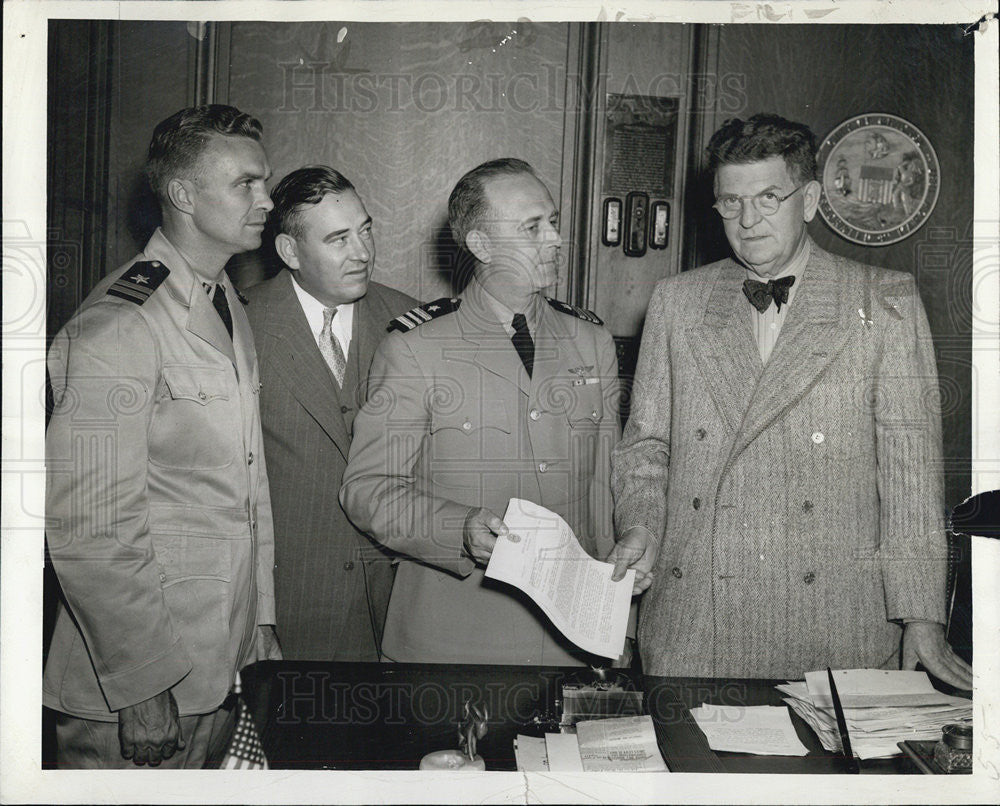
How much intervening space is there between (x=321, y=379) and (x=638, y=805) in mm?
1369

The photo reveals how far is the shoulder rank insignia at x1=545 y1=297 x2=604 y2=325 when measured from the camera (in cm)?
249

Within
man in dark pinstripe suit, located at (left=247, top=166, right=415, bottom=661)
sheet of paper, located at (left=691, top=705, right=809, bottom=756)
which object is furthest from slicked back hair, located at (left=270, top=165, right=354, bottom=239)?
sheet of paper, located at (left=691, top=705, right=809, bottom=756)

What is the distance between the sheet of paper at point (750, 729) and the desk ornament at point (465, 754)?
57cm

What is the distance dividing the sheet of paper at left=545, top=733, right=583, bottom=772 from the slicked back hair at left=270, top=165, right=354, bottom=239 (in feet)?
4.83

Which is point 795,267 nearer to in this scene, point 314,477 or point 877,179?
point 877,179

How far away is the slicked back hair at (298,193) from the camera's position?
241 cm

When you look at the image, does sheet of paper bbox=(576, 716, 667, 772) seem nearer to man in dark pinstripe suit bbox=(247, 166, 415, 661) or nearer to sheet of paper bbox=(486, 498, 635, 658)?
sheet of paper bbox=(486, 498, 635, 658)

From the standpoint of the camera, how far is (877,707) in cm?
230

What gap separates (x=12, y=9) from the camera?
8.02 feet

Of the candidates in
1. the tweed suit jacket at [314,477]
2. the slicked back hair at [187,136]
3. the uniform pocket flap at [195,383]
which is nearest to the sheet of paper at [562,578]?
the tweed suit jacket at [314,477]

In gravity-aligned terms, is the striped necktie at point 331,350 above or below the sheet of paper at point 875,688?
above

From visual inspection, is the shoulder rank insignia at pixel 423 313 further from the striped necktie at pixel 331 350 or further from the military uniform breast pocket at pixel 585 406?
the military uniform breast pocket at pixel 585 406

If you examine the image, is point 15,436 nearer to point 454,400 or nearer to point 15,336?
point 15,336

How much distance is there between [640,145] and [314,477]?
4.10 ft
